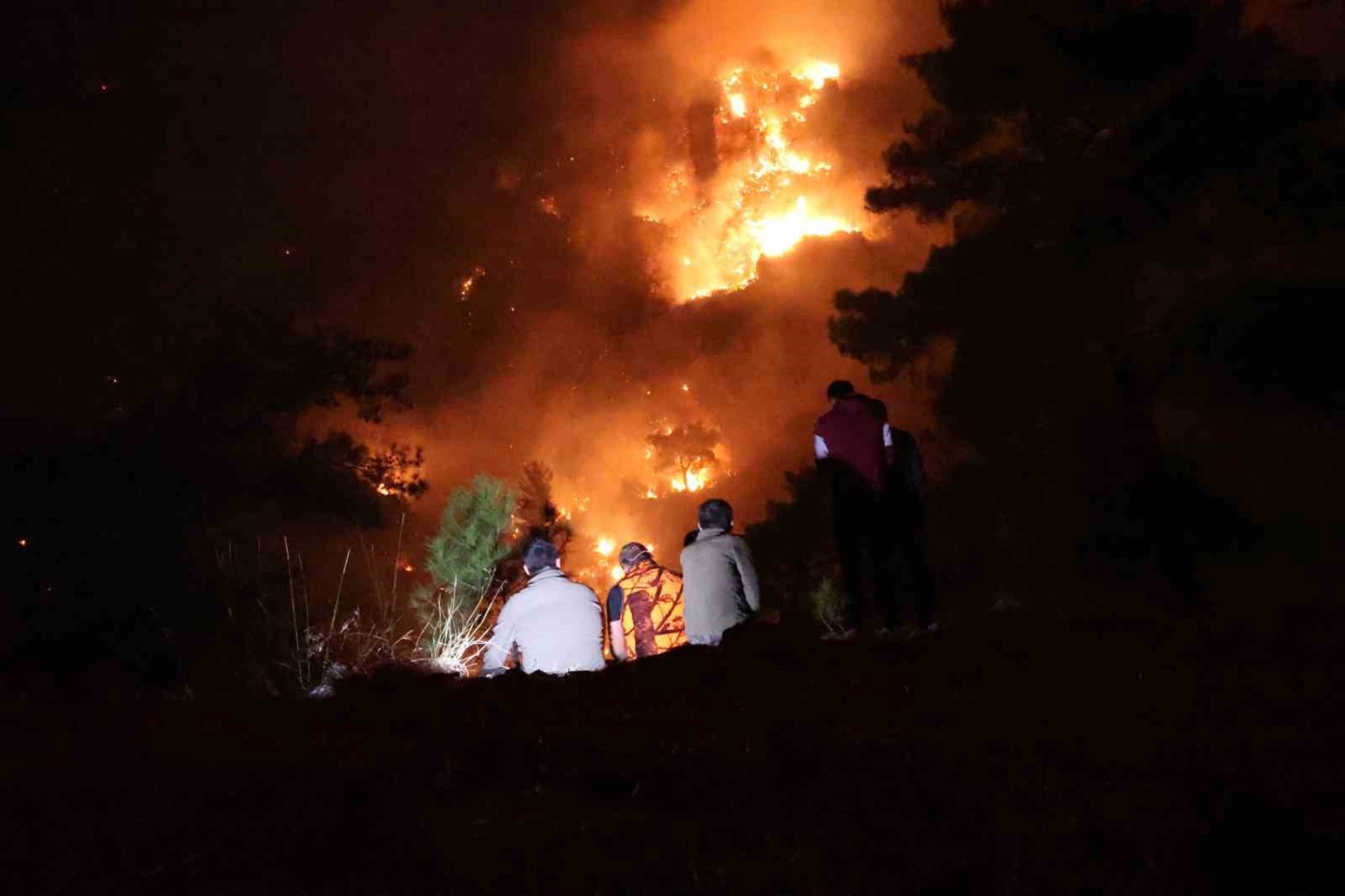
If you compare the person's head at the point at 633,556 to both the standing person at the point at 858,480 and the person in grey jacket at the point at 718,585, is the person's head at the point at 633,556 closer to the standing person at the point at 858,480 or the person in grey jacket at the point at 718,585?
the person in grey jacket at the point at 718,585

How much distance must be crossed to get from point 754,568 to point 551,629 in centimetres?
146

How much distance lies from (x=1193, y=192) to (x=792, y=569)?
9.35m

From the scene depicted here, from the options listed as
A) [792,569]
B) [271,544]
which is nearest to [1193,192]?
[792,569]

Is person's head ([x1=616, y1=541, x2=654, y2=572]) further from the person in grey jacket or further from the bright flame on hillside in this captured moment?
the bright flame on hillside

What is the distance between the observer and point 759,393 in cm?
6009

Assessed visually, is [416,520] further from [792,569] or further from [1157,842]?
[1157,842]

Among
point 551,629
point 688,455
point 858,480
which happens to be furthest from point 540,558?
point 688,455

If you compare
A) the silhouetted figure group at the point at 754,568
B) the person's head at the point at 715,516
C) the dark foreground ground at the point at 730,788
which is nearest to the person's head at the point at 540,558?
the silhouetted figure group at the point at 754,568

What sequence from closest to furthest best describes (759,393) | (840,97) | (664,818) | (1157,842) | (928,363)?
(1157,842) → (664,818) → (928,363) → (759,393) → (840,97)

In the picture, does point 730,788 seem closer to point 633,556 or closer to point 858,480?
point 858,480

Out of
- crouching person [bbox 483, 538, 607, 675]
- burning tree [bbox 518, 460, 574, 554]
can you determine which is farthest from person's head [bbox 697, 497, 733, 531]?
burning tree [bbox 518, 460, 574, 554]

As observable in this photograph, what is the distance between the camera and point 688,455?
6062 centimetres

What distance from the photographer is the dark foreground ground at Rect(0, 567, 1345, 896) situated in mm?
2365

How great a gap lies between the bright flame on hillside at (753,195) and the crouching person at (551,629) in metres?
61.8
